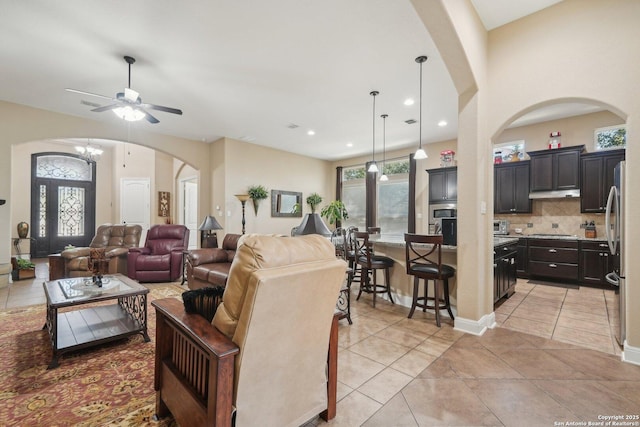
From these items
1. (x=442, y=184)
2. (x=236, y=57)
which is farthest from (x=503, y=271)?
(x=236, y=57)

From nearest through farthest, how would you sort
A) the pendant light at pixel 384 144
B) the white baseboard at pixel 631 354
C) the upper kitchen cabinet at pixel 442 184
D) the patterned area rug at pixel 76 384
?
the patterned area rug at pixel 76 384
the white baseboard at pixel 631 354
the pendant light at pixel 384 144
the upper kitchen cabinet at pixel 442 184

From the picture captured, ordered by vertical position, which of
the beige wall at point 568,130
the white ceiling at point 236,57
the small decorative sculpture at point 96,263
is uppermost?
the white ceiling at point 236,57

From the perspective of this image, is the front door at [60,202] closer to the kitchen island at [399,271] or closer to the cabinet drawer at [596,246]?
the kitchen island at [399,271]

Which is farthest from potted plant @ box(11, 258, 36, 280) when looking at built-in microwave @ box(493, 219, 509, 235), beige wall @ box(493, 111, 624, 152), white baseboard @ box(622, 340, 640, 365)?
built-in microwave @ box(493, 219, 509, 235)

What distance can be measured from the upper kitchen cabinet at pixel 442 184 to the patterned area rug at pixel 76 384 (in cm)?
589

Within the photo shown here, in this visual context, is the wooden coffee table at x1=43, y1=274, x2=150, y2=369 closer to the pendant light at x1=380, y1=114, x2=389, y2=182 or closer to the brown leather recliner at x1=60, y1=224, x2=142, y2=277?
the brown leather recliner at x1=60, y1=224, x2=142, y2=277

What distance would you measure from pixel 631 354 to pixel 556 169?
3.84 meters

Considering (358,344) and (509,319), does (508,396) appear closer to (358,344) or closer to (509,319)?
(358,344)

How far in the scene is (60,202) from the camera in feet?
26.7

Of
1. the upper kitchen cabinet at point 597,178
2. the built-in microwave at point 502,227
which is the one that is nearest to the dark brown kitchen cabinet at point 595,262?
the upper kitchen cabinet at point 597,178

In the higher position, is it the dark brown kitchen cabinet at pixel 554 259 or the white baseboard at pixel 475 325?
the dark brown kitchen cabinet at pixel 554 259

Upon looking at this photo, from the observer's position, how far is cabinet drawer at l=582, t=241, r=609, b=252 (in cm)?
456

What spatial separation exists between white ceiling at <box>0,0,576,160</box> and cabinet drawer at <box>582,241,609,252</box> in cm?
309

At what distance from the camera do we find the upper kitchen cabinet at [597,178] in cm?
461
